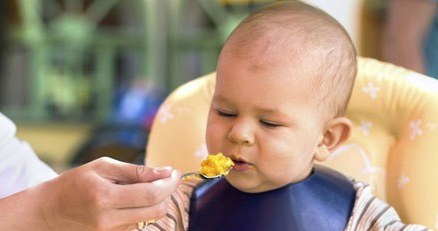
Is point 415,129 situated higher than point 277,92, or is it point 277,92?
point 277,92

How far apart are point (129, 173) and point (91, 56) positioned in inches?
170

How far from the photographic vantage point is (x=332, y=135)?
133 centimetres

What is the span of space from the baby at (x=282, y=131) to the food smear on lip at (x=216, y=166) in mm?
30

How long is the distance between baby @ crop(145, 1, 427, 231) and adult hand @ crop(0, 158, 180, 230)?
0.64 feet

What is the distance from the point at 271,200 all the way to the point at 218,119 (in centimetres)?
16

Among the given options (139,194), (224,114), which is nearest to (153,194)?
(139,194)

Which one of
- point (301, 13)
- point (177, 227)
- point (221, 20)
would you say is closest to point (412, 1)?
point (301, 13)

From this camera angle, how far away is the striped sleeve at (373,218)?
4.25ft

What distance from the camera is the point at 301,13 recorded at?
128cm

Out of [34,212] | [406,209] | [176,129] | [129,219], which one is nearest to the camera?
[129,219]

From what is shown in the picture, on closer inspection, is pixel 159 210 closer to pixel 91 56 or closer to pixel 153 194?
pixel 153 194

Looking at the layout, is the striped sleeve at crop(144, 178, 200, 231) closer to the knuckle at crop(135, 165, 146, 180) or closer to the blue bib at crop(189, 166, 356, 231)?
the blue bib at crop(189, 166, 356, 231)

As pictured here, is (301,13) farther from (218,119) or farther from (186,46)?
(186,46)

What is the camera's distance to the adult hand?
1.03 m
